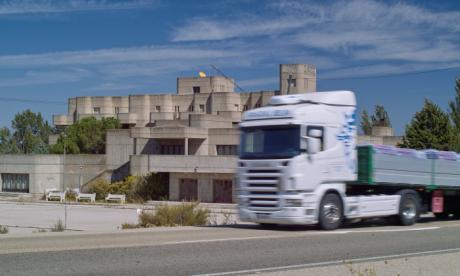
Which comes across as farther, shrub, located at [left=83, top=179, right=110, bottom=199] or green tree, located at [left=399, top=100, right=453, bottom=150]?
shrub, located at [left=83, top=179, right=110, bottom=199]

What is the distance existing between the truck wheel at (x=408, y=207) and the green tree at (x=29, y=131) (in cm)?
9189

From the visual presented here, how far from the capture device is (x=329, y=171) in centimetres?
1931

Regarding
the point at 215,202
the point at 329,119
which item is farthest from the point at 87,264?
the point at 215,202

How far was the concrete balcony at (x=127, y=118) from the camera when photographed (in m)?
97.6

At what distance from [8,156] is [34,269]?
208 feet

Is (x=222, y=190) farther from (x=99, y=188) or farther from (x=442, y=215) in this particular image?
(x=442, y=215)

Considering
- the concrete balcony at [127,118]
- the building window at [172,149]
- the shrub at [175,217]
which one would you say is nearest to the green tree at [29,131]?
the concrete balcony at [127,118]

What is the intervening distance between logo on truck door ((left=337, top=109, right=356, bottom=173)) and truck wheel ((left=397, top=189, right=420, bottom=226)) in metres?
Result: 2.78

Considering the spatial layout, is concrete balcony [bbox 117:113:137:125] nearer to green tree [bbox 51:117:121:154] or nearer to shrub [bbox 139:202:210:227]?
green tree [bbox 51:117:121:154]

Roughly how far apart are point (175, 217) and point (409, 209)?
7827 millimetres

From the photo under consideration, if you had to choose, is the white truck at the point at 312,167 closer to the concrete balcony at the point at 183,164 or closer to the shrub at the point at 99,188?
the concrete balcony at the point at 183,164

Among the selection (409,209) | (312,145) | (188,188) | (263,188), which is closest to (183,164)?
(188,188)

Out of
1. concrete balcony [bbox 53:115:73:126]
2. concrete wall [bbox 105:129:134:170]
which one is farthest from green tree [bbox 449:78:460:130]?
concrete balcony [bbox 53:115:73:126]

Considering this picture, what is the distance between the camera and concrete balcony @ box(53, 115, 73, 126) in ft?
349
